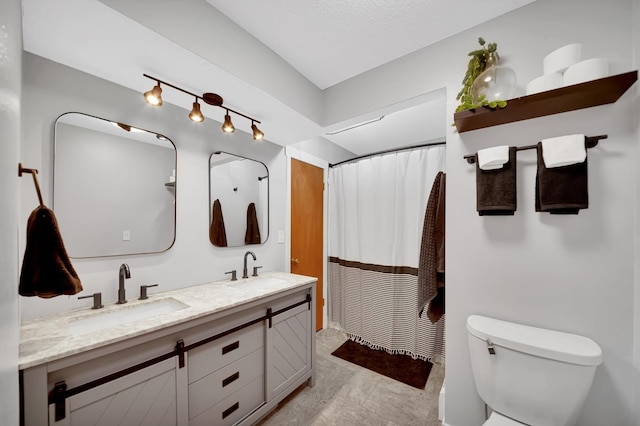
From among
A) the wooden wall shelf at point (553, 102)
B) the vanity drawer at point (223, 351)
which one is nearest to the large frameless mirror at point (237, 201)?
the vanity drawer at point (223, 351)

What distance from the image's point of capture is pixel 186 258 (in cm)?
170

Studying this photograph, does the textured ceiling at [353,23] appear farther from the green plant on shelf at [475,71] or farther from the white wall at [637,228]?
the white wall at [637,228]

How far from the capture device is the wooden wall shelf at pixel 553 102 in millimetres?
965

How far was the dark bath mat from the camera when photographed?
2049mm

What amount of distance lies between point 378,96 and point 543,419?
1.96 meters

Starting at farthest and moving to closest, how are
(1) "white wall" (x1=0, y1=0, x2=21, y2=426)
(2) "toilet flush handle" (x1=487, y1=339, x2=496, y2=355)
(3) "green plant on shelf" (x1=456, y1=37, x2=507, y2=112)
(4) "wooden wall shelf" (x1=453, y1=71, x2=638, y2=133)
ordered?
(3) "green plant on shelf" (x1=456, y1=37, x2=507, y2=112), (2) "toilet flush handle" (x1=487, y1=339, x2=496, y2=355), (4) "wooden wall shelf" (x1=453, y1=71, x2=638, y2=133), (1) "white wall" (x1=0, y1=0, x2=21, y2=426)

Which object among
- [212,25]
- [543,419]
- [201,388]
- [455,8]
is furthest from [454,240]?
[212,25]

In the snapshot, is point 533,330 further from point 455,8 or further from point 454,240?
point 455,8

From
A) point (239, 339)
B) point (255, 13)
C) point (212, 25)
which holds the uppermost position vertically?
point (255, 13)

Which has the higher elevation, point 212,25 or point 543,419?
point 212,25

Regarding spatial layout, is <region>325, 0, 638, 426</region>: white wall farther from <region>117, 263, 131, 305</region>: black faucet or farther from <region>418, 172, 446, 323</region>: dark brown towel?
<region>117, 263, 131, 305</region>: black faucet

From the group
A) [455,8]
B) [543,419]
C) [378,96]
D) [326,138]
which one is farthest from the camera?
[326,138]

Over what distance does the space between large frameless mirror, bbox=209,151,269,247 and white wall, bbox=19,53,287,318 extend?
0.06m

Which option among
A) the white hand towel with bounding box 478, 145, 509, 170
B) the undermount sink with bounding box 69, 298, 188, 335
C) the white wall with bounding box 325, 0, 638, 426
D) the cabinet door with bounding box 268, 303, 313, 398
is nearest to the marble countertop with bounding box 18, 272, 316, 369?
the undermount sink with bounding box 69, 298, 188, 335
